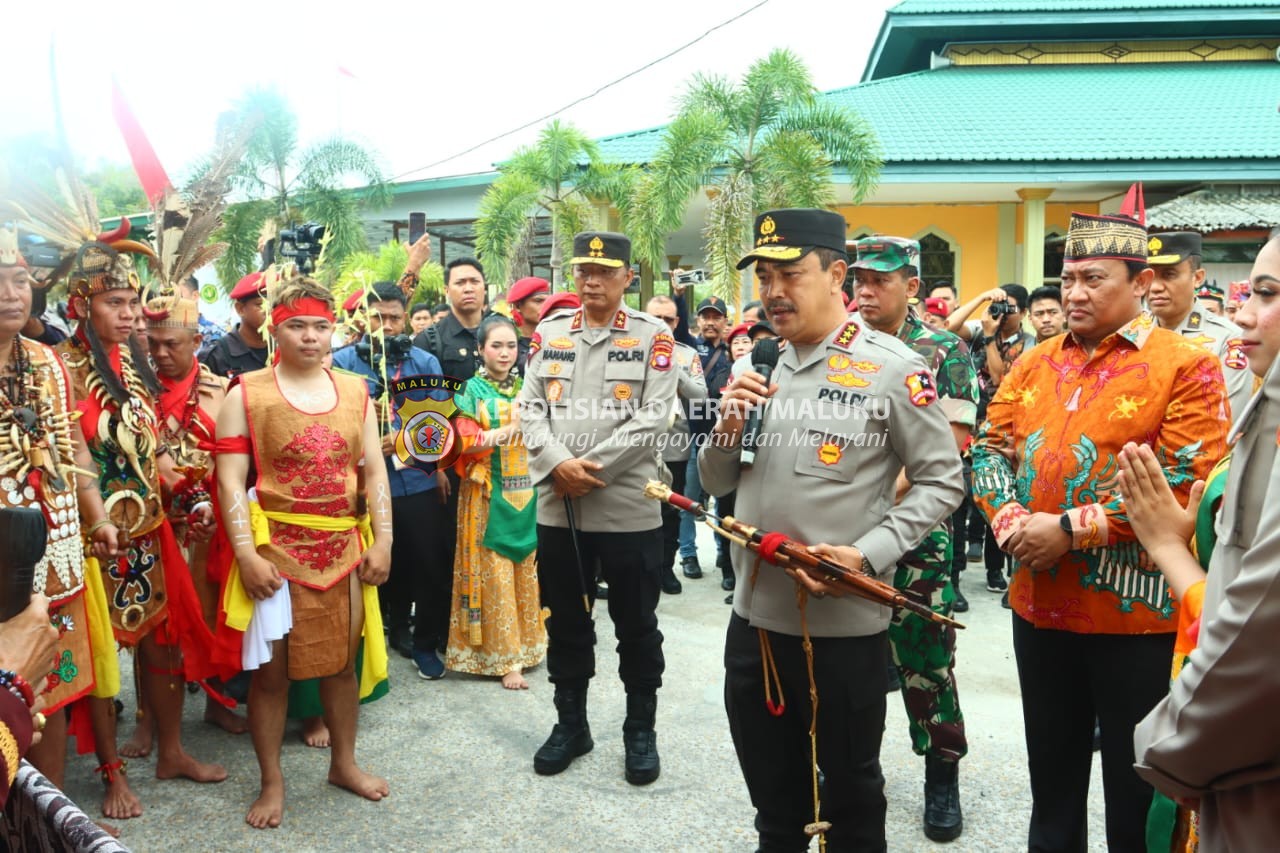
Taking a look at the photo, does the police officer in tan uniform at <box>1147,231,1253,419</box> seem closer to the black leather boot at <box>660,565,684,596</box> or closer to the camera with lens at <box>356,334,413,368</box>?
the black leather boot at <box>660,565,684,596</box>

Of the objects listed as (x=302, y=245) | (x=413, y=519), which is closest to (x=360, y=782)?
(x=413, y=519)

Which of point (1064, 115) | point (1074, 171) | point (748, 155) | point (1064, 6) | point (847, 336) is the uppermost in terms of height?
point (1064, 6)

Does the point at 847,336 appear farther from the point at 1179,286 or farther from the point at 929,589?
the point at 1179,286

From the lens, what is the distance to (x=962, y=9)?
19312 millimetres

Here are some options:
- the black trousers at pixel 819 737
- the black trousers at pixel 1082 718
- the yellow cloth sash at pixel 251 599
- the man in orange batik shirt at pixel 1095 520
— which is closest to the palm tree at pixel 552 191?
the yellow cloth sash at pixel 251 599

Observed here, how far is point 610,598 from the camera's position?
421cm

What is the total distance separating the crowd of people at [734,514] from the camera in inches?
77.5

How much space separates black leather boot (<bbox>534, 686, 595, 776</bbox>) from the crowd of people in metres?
0.01

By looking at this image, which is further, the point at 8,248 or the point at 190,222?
the point at 190,222

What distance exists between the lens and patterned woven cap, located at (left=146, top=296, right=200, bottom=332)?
422cm

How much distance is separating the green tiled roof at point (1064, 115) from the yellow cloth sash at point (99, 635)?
13966 mm

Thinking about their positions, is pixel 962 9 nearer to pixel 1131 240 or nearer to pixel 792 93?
pixel 792 93

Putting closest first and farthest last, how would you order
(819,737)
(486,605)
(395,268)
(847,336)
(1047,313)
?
(819,737) → (847,336) → (486,605) → (1047,313) → (395,268)

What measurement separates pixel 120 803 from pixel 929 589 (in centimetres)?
319
